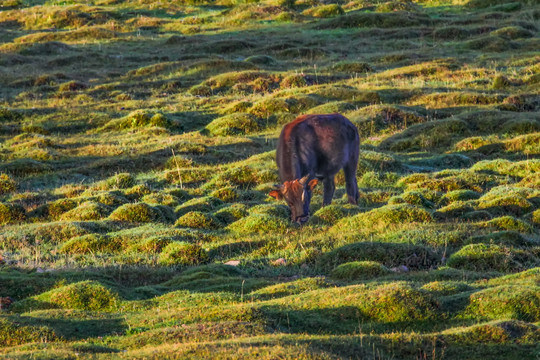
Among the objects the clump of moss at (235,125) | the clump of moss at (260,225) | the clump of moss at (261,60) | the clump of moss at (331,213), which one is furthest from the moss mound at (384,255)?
the clump of moss at (261,60)

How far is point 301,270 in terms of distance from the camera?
17.9 meters

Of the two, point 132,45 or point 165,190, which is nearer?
point 165,190

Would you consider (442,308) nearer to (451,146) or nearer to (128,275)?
(128,275)

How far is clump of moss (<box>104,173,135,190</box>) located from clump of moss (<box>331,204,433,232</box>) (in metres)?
10.3

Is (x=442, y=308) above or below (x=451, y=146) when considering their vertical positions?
above

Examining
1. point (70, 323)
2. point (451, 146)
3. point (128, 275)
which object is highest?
point (70, 323)

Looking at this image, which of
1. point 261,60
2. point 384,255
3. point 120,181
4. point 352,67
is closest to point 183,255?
point 384,255

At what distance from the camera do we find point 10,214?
24875 millimetres

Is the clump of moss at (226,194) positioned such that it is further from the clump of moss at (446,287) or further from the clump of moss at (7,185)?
the clump of moss at (446,287)

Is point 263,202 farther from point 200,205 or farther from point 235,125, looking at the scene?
point 235,125

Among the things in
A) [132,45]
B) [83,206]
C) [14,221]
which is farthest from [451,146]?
[132,45]

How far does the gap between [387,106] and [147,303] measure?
24.4m

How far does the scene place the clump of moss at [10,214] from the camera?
24688mm

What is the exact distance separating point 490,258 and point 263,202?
963cm
